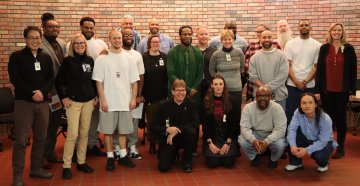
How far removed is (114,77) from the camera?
463cm

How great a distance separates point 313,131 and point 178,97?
1.71 meters

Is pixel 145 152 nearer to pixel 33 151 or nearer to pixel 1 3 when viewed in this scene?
pixel 33 151

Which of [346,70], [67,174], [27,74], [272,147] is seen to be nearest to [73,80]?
[27,74]

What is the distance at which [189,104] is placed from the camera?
15.7 feet

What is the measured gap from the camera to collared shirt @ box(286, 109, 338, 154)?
4.43 meters

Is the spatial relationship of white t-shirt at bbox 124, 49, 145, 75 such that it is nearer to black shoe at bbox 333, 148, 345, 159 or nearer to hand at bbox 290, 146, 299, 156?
hand at bbox 290, 146, 299, 156

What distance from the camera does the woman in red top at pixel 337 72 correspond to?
16.6ft

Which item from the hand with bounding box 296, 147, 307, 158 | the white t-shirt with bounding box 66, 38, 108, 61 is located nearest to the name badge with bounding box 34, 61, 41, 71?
the white t-shirt with bounding box 66, 38, 108, 61

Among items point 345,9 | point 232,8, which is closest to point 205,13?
point 232,8

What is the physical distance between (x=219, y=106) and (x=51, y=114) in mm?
2190

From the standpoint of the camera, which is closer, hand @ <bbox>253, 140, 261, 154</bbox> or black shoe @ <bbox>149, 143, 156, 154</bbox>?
hand @ <bbox>253, 140, 261, 154</bbox>

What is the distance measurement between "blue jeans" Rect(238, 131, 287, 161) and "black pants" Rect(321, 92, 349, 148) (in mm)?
1026

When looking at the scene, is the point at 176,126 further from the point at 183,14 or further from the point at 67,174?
the point at 183,14

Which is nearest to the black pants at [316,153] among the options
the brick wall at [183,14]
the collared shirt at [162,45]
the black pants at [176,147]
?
the black pants at [176,147]
